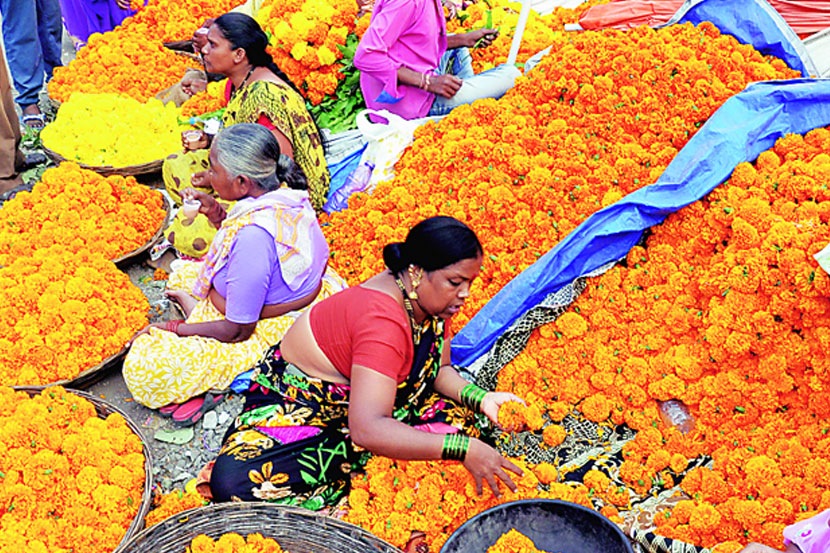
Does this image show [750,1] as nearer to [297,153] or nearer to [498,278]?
[498,278]

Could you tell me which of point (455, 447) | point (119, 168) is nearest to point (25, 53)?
point (119, 168)

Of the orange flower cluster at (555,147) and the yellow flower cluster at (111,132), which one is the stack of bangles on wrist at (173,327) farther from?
the yellow flower cluster at (111,132)

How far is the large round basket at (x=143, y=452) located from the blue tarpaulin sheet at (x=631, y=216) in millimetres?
1293

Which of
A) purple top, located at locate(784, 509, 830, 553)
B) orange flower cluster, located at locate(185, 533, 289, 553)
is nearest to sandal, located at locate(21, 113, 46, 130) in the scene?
orange flower cluster, located at locate(185, 533, 289, 553)

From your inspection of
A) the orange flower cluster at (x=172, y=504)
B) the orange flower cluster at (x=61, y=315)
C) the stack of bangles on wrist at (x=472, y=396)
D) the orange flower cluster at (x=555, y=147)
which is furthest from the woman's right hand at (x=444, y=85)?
the orange flower cluster at (x=172, y=504)

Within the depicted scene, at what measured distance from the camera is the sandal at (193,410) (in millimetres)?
3225

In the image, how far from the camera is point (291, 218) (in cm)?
312

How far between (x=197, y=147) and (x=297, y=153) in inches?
30.1

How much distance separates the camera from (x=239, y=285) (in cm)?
303

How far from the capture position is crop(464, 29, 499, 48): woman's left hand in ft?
16.4

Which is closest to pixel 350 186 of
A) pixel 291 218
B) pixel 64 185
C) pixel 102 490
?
pixel 291 218

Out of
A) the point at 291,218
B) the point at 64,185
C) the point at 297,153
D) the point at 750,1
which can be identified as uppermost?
the point at 750,1

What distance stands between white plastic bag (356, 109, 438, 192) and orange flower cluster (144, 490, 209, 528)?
205 cm

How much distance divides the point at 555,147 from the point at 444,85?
1.18 m
